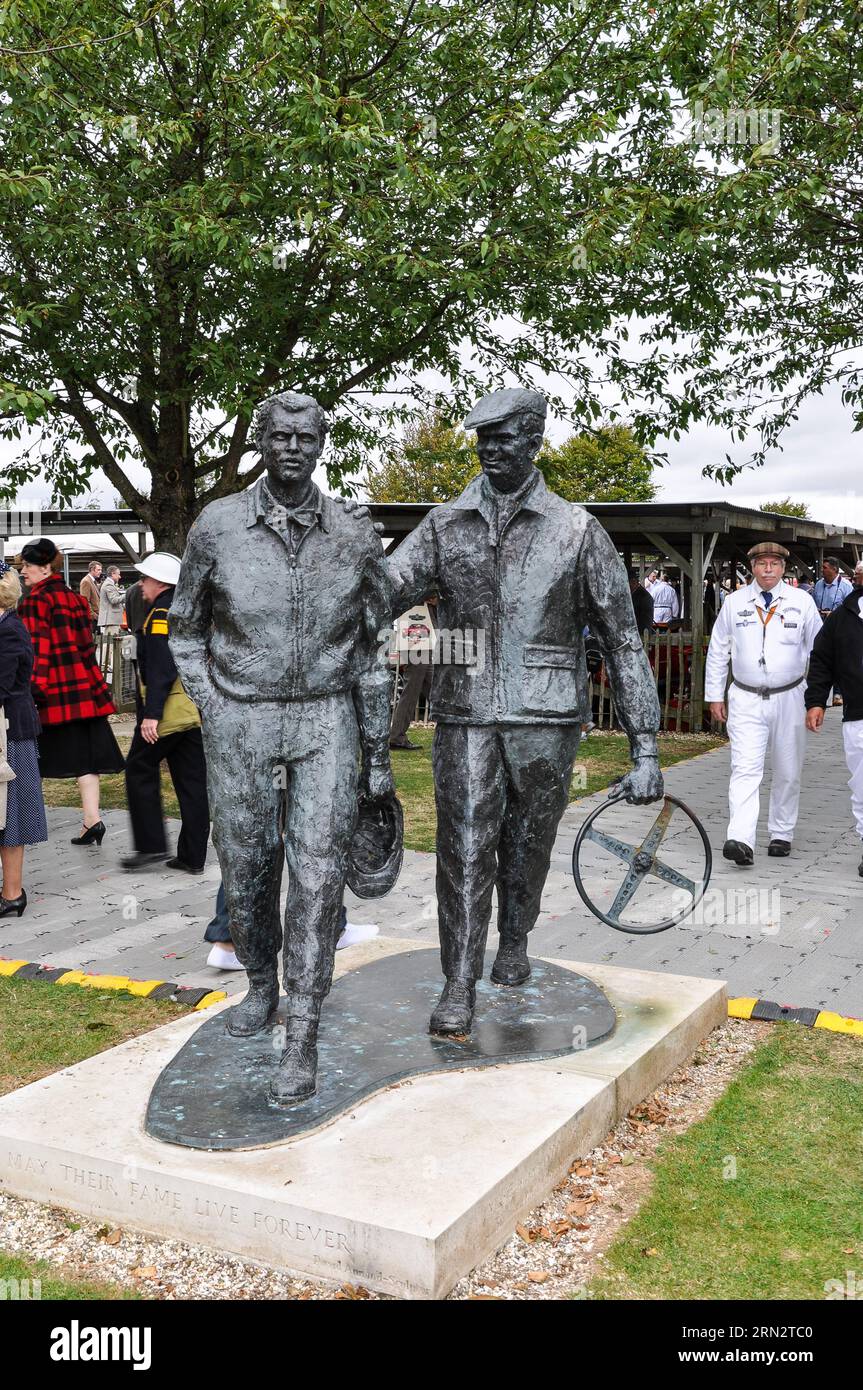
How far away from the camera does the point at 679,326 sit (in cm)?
1114

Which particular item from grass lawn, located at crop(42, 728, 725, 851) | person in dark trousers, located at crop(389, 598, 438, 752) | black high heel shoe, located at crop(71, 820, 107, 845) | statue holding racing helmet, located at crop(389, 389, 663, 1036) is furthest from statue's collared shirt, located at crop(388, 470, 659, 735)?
person in dark trousers, located at crop(389, 598, 438, 752)

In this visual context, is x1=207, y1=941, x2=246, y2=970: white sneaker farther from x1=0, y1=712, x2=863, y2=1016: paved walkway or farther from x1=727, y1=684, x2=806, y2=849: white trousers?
x1=727, y1=684, x2=806, y2=849: white trousers

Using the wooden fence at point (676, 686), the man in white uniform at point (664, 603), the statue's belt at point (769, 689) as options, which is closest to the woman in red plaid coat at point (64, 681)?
the statue's belt at point (769, 689)

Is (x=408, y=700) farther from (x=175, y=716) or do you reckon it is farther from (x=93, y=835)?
(x=175, y=716)

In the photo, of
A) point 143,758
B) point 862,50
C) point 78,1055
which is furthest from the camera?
point 862,50

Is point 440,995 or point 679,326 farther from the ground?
point 679,326

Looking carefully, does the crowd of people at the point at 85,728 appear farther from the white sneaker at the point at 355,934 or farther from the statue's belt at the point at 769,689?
the statue's belt at the point at 769,689

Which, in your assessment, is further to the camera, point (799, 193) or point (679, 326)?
point (679, 326)

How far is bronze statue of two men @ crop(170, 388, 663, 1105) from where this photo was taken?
3746 millimetres

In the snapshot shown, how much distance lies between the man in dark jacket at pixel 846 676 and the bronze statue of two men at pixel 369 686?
377 centimetres

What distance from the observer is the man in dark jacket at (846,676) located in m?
7.75

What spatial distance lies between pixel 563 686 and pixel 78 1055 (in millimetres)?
2409

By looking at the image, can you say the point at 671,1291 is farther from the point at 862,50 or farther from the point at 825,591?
the point at 825,591
